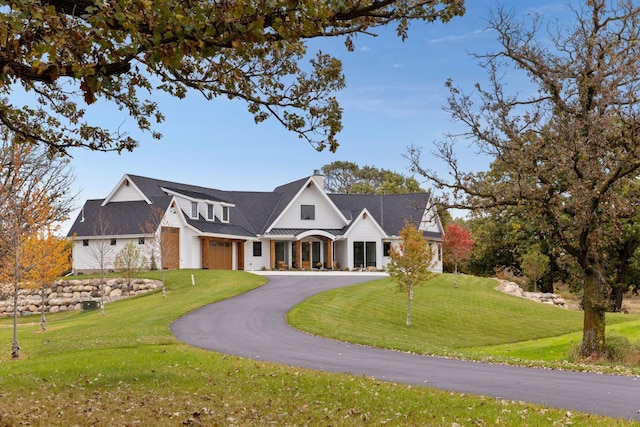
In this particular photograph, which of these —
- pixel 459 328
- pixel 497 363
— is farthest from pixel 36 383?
pixel 459 328

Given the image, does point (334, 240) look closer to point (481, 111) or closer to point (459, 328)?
point (459, 328)

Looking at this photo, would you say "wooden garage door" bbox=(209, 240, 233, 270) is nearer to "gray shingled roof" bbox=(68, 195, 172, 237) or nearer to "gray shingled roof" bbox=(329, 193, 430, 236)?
"gray shingled roof" bbox=(68, 195, 172, 237)

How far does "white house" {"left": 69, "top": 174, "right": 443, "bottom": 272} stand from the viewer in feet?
151

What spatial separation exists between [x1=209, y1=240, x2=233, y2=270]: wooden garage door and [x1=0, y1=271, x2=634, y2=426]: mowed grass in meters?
29.3

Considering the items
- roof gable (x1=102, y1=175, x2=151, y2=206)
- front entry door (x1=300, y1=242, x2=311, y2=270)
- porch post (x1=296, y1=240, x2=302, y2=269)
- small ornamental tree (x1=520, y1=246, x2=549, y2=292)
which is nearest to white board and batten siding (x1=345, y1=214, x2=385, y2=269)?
front entry door (x1=300, y1=242, x2=311, y2=270)

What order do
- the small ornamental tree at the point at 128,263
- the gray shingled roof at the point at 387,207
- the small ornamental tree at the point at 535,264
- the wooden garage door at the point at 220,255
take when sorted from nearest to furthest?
1. the small ornamental tree at the point at 128,263
2. the small ornamental tree at the point at 535,264
3. the wooden garage door at the point at 220,255
4. the gray shingled roof at the point at 387,207

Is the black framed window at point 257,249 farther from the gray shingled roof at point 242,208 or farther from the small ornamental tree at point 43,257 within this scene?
the small ornamental tree at point 43,257

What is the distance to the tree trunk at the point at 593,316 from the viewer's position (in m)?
20.0

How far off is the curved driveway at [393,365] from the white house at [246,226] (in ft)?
59.3

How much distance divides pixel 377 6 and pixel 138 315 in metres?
23.7

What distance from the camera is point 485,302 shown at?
36.0 meters

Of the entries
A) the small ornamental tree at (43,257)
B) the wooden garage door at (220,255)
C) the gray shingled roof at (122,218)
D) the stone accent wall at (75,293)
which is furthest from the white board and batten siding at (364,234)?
the small ornamental tree at (43,257)

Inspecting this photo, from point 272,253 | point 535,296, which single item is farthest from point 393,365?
point 272,253

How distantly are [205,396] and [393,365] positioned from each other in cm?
645
